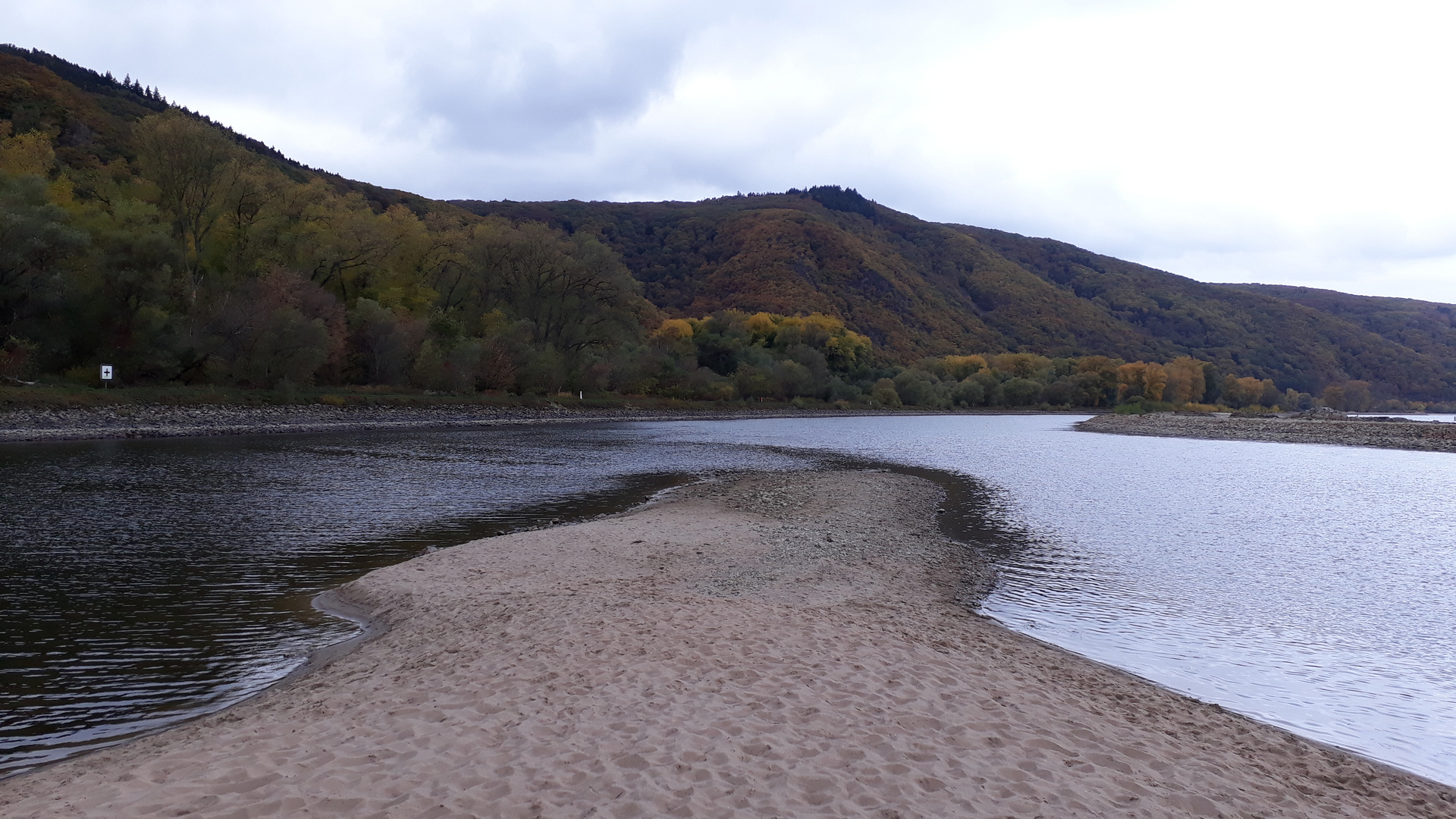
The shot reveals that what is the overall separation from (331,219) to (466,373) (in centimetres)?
1563

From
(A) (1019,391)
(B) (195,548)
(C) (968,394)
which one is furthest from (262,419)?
(A) (1019,391)

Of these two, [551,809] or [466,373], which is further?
[466,373]

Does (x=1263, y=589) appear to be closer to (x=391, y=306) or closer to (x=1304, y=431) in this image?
(x=391, y=306)

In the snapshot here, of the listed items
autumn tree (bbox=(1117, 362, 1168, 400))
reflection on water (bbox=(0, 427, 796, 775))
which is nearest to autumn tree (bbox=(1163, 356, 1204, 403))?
autumn tree (bbox=(1117, 362, 1168, 400))

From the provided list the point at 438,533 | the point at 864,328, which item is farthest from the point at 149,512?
the point at 864,328

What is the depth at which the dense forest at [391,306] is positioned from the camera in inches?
1772

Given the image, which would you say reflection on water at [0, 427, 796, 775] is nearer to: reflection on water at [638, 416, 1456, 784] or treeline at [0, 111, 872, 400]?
reflection on water at [638, 416, 1456, 784]

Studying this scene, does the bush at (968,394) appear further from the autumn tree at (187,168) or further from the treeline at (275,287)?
the autumn tree at (187,168)

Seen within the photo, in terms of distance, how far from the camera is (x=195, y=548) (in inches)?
546

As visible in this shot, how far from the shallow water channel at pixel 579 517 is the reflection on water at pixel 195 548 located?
0.05 m

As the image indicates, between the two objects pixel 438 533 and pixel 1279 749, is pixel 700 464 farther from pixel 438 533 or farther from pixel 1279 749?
pixel 1279 749

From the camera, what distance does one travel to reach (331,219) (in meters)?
60.2

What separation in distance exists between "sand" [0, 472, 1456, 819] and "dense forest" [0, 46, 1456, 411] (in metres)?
46.3

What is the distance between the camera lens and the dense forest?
148ft
